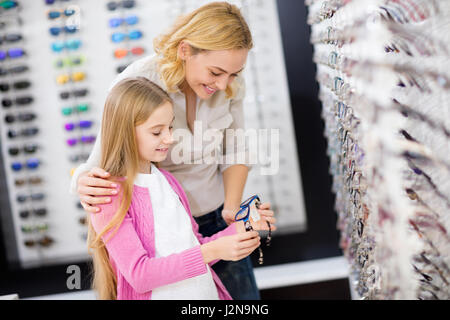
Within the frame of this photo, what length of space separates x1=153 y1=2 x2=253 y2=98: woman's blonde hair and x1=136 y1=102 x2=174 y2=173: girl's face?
155mm

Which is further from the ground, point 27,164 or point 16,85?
point 16,85

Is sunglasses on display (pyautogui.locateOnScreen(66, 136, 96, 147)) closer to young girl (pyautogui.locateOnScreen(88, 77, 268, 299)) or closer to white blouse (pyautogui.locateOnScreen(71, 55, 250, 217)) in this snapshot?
white blouse (pyautogui.locateOnScreen(71, 55, 250, 217))

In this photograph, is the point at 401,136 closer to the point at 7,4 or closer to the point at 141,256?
the point at 141,256

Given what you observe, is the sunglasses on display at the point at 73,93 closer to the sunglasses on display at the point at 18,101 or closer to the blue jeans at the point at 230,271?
the sunglasses on display at the point at 18,101

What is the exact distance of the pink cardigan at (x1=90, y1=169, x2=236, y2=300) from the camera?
929mm

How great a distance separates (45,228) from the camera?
244 centimetres

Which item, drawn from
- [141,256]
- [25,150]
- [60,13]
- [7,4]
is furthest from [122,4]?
[141,256]

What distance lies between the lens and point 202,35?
1098 millimetres

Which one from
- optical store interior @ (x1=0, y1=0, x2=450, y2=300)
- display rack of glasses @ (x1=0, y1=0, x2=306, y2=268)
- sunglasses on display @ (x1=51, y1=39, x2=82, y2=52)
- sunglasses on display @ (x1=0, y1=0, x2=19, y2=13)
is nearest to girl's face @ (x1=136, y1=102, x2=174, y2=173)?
optical store interior @ (x1=0, y1=0, x2=450, y2=300)

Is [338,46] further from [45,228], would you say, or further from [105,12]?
[45,228]

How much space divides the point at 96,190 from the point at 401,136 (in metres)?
0.68

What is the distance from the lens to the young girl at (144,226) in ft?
3.06

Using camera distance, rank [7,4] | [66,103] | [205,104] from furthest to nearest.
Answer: [66,103]
[7,4]
[205,104]
